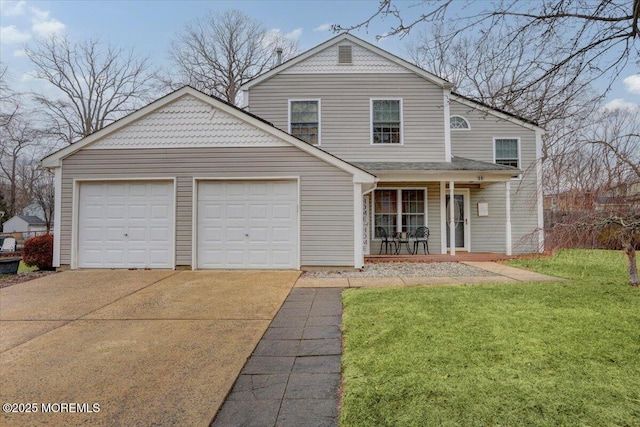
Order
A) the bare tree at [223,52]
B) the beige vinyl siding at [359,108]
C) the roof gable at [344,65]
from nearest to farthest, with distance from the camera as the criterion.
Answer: the beige vinyl siding at [359,108] → the roof gable at [344,65] → the bare tree at [223,52]

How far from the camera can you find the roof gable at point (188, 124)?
27.7 ft

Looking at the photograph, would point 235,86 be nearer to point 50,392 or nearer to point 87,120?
point 87,120

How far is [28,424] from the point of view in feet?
7.62

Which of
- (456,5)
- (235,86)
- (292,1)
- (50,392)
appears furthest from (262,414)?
(235,86)

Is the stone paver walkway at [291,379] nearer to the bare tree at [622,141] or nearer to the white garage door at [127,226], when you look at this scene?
the bare tree at [622,141]

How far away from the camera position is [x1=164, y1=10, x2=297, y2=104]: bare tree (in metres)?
24.1

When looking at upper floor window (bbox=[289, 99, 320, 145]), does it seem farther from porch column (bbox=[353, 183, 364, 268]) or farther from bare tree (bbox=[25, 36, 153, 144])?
bare tree (bbox=[25, 36, 153, 144])

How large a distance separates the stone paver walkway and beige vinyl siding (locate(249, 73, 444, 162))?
7775mm

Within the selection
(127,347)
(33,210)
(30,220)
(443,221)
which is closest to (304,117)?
(443,221)

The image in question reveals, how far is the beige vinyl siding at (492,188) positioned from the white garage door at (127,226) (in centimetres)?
1000

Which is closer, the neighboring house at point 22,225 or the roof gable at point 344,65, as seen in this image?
the roof gable at point 344,65

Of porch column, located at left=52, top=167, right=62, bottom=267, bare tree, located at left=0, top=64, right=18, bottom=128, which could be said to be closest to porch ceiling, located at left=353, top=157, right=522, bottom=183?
porch column, located at left=52, top=167, right=62, bottom=267

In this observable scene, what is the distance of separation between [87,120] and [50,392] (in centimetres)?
2903

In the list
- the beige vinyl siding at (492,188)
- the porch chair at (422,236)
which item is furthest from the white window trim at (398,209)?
the beige vinyl siding at (492,188)
